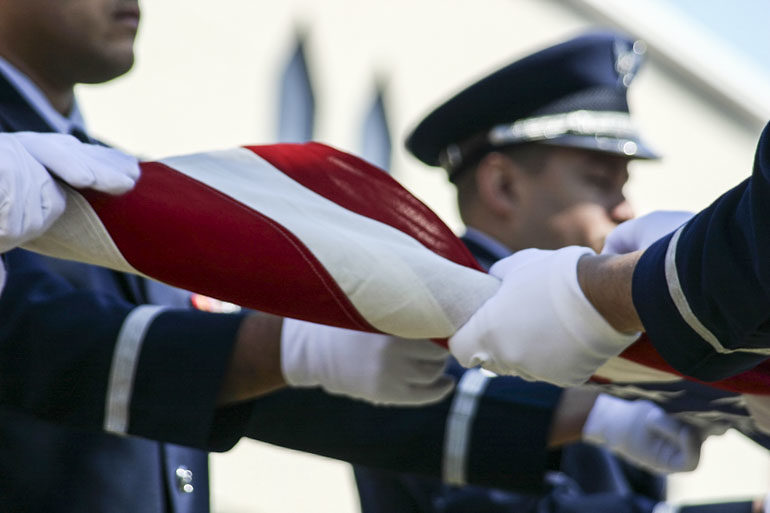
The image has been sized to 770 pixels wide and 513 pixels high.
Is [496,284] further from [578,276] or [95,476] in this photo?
[95,476]

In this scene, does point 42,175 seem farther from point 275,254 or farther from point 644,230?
point 644,230

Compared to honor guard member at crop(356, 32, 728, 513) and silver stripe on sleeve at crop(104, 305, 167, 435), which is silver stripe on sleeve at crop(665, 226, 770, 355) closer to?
silver stripe on sleeve at crop(104, 305, 167, 435)

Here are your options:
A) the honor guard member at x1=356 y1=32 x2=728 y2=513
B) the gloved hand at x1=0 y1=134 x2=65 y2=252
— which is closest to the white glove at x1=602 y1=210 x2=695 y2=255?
the gloved hand at x1=0 y1=134 x2=65 y2=252

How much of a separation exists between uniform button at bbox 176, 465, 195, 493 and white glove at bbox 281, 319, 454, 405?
0.30 metres

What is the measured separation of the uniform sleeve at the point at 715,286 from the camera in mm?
1925

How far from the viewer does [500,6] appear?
1642 cm

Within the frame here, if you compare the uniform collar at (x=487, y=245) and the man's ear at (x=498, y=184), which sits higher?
the man's ear at (x=498, y=184)

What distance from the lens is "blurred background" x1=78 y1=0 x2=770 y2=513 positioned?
12.1m

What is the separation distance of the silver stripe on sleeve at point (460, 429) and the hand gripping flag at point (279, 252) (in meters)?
0.59

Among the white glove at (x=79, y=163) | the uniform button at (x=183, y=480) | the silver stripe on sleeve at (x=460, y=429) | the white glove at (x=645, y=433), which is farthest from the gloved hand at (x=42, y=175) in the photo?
the white glove at (x=645, y=433)

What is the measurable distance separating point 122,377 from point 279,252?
462 millimetres

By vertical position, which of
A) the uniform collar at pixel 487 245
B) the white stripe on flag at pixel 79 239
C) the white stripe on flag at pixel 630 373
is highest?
the white stripe on flag at pixel 79 239

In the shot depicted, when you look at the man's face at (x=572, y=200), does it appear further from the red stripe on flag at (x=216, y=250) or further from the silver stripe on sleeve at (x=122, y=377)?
the red stripe on flag at (x=216, y=250)

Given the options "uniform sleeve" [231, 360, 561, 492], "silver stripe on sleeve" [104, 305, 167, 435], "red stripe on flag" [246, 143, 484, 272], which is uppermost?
"red stripe on flag" [246, 143, 484, 272]
